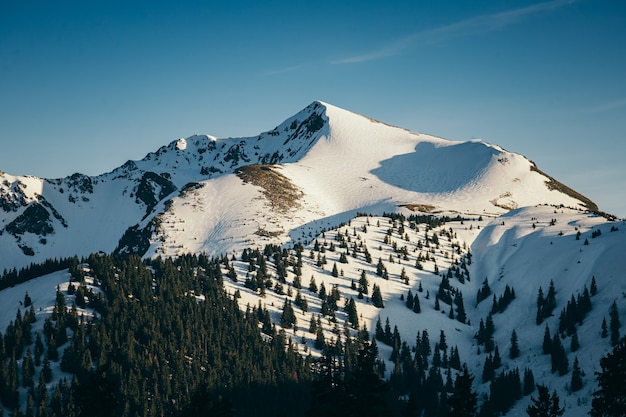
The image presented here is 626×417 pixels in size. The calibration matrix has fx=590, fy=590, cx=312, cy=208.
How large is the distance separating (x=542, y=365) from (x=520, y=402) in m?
12.2

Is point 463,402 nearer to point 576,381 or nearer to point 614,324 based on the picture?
point 576,381

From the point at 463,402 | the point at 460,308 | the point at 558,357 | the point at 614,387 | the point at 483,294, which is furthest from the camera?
the point at 483,294

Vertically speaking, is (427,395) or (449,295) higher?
(449,295)

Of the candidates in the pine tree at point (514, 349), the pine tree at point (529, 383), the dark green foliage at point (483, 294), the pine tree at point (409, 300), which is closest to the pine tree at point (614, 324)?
the pine tree at point (529, 383)

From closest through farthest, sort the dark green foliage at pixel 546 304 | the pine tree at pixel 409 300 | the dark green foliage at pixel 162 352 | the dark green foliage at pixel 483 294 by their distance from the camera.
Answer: the dark green foliage at pixel 162 352 → the dark green foliage at pixel 546 304 → the pine tree at pixel 409 300 → the dark green foliage at pixel 483 294

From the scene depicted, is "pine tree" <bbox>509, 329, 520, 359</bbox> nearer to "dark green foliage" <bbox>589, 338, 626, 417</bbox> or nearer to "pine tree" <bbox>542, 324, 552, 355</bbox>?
"pine tree" <bbox>542, 324, 552, 355</bbox>

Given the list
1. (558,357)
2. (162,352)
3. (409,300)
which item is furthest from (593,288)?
(162,352)

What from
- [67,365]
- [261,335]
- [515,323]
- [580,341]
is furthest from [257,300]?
[580,341]

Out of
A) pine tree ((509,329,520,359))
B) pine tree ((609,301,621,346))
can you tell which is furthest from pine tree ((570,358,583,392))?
pine tree ((509,329,520,359))

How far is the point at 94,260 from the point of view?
14538 centimetres

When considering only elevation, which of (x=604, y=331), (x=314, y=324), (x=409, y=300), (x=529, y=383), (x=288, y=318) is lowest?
(x=529, y=383)

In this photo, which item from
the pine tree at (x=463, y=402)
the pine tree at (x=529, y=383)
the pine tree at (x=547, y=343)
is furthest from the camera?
the pine tree at (x=547, y=343)

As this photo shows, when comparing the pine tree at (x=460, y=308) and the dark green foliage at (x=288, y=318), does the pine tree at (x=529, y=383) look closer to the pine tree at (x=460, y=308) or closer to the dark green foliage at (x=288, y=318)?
the pine tree at (x=460, y=308)

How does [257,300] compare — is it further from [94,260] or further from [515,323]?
[515,323]
